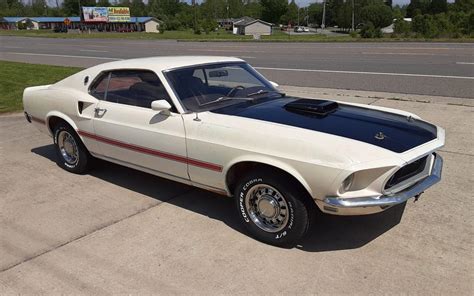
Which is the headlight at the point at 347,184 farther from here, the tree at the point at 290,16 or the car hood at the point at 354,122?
the tree at the point at 290,16

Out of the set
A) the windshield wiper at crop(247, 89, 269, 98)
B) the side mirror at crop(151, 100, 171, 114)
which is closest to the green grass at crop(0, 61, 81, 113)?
the side mirror at crop(151, 100, 171, 114)

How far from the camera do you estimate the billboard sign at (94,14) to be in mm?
99625

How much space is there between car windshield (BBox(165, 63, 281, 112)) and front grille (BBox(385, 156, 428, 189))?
5.31 feet

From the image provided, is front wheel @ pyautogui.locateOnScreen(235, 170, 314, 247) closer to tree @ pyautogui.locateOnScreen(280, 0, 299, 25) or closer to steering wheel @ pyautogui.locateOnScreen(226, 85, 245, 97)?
steering wheel @ pyautogui.locateOnScreen(226, 85, 245, 97)

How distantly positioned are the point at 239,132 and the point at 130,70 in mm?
1662

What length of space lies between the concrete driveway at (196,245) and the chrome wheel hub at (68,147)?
313 millimetres

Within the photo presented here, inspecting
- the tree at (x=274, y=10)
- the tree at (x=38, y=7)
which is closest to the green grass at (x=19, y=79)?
the tree at (x=274, y=10)

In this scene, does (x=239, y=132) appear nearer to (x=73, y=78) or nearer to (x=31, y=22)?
(x=73, y=78)

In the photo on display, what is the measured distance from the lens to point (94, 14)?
330ft

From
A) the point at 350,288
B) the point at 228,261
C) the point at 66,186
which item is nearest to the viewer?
the point at 350,288

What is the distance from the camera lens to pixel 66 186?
4961 millimetres

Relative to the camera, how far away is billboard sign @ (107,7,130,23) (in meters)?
102

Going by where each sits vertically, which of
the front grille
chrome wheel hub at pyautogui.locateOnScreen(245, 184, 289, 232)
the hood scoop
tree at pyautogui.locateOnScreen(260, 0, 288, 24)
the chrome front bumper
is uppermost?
tree at pyautogui.locateOnScreen(260, 0, 288, 24)

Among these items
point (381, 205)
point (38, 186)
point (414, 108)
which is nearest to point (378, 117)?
point (381, 205)
